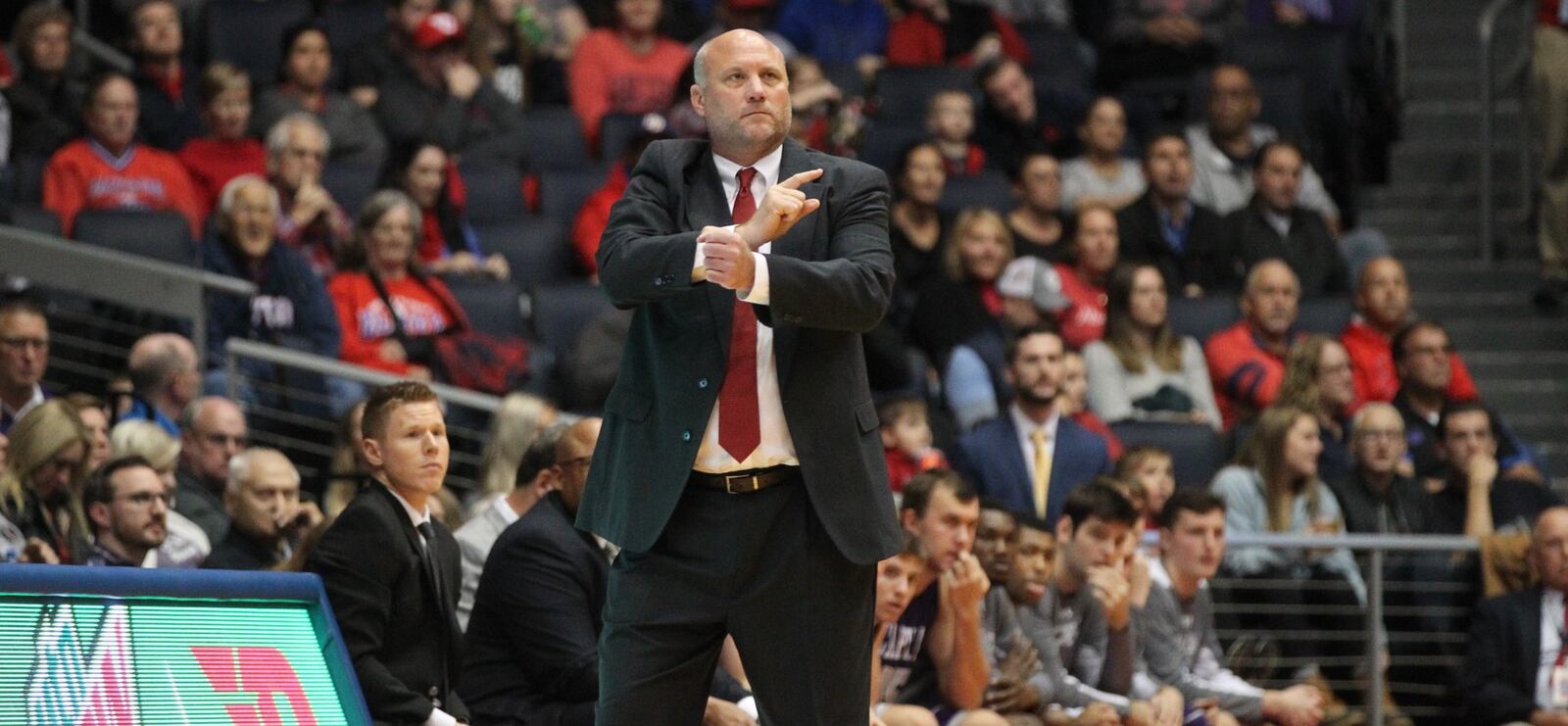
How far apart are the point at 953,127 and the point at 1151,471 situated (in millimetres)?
2834

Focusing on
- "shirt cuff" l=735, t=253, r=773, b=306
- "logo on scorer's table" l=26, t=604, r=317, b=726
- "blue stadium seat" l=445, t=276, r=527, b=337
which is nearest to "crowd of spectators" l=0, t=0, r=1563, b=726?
"blue stadium seat" l=445, t=276, r=527, b=337

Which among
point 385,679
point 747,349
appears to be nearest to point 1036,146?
point 385,679

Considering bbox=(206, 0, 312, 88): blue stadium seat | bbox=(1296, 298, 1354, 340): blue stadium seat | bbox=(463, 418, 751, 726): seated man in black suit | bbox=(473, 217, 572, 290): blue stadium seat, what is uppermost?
bbox=(206, 0, 312, 88): blue stadium seat

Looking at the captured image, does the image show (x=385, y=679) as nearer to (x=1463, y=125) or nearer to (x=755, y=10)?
(x=755, y=10)

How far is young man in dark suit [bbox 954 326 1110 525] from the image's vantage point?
27.0 feet

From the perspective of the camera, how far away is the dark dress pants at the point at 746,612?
3637 mm

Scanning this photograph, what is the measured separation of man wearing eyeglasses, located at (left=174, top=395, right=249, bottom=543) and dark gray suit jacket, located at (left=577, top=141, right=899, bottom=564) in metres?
3.71

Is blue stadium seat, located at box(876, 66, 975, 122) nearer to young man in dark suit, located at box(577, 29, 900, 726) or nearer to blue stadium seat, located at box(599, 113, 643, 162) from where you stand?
blue stadium seat, located at box(599, 113, 643, 162)

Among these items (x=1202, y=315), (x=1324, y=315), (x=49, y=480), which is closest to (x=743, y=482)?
(x=49, y=480)

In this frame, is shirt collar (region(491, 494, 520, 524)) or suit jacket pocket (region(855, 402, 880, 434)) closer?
suit jacket pocket (region(855, 402, 880, 434))

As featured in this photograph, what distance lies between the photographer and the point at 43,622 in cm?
371

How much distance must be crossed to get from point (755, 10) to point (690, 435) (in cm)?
809

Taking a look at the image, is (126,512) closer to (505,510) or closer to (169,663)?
(505,510)

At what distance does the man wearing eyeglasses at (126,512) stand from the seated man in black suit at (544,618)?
117 centimetres
